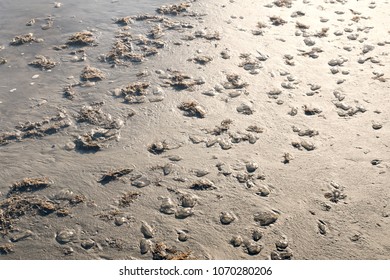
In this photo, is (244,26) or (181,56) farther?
(244,26)

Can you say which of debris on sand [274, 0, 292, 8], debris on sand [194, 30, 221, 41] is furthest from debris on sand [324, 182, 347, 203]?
debris on sand [274, 0, 292, 8]

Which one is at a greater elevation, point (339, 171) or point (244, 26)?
point (244, 26)

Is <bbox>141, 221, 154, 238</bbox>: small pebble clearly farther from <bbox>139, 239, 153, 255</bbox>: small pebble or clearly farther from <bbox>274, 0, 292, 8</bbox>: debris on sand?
<bbox>274, 0, 292, 8</bbox>: debris on sand

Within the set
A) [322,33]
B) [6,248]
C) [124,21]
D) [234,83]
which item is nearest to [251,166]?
[234,83]

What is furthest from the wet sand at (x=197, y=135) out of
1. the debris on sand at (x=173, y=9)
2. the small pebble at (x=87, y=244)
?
the debris on sand at (x=173, y=9)
